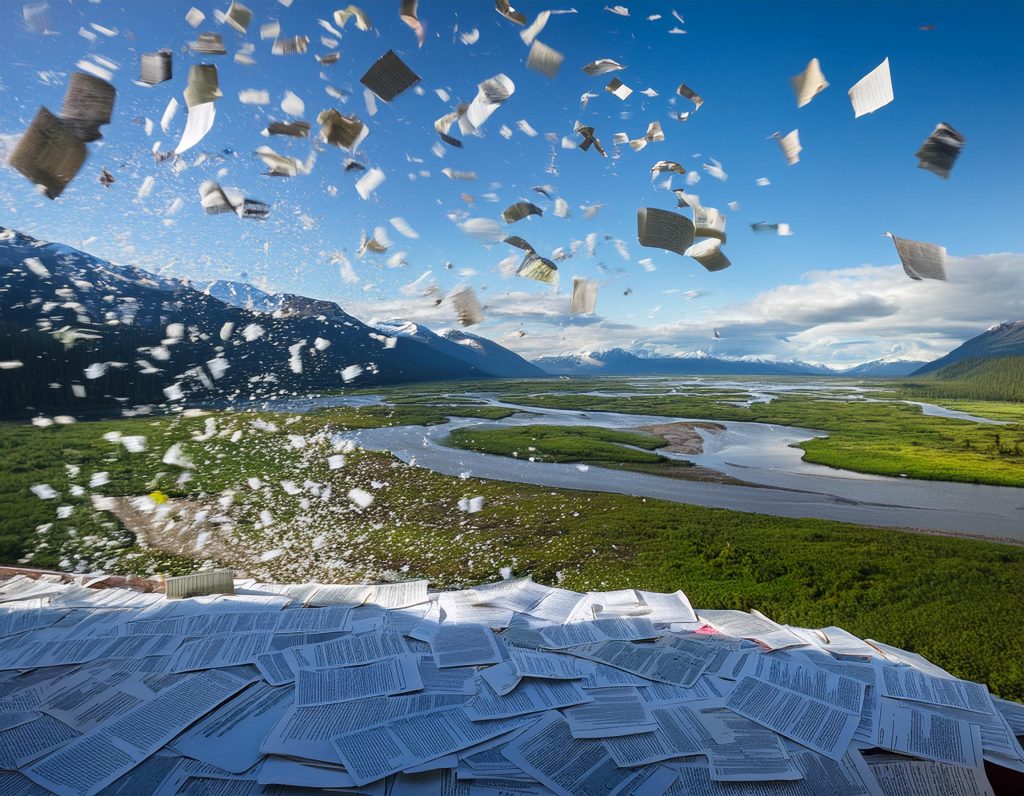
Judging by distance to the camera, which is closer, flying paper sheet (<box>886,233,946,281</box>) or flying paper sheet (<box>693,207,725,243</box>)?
flying paper sheet (<box>886,233,946,281</box>)

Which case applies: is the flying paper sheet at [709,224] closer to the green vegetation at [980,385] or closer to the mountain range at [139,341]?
the mountain range at [139,341]

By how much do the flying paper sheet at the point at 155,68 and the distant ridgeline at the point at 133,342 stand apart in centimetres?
605

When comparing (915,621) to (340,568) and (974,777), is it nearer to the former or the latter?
(974,777)

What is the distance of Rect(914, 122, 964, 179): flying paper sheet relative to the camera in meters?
2.00

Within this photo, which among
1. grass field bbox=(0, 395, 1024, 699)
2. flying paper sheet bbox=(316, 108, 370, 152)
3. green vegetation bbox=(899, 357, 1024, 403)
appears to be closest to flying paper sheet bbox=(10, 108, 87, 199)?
flying paper sheet bbox=(316, 108, 370, 152)

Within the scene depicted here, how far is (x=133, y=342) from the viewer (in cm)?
3409

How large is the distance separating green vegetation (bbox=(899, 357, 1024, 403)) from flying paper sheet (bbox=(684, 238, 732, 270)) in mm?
57183

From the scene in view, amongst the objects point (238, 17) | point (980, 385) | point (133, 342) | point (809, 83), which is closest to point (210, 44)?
point (238, 17)

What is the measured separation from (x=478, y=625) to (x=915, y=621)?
418 cm

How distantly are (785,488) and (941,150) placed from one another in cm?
1009

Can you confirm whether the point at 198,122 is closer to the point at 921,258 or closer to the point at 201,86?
the point at 201,86

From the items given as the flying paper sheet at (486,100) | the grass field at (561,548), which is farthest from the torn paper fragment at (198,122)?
the grass field at (561,548)

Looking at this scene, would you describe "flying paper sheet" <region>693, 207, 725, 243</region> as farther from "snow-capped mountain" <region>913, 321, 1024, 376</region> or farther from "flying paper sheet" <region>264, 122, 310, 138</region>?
"snow-capped mountain" <region>913, 321, 1024, 376</region>

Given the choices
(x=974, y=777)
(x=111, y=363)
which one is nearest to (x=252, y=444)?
(x=974, y=777)
